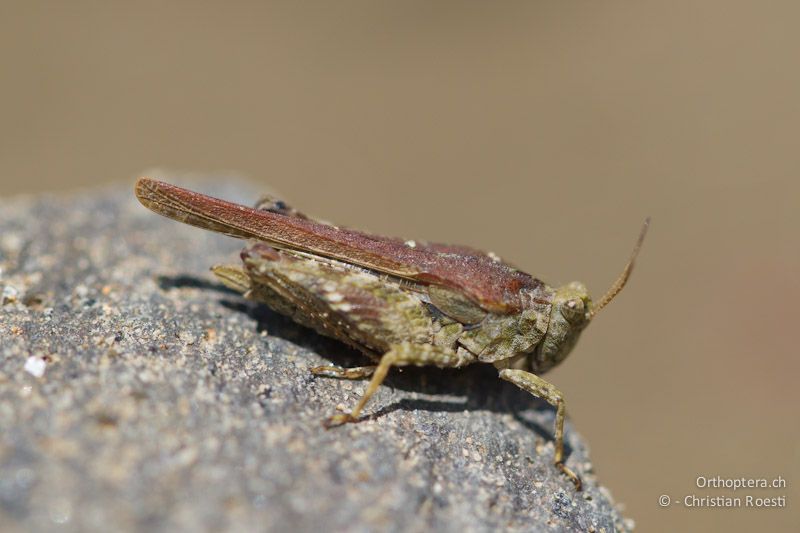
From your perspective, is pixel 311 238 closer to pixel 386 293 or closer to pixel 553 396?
pixel 386 293

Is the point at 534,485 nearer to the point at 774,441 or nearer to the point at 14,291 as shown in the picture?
the point at 14,291

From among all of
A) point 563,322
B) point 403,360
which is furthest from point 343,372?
point 563,322

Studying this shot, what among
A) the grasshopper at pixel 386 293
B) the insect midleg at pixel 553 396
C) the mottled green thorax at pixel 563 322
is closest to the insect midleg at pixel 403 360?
the grasshopper at pixel 386 293

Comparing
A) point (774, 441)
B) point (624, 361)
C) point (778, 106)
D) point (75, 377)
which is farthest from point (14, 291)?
point (778, 106)

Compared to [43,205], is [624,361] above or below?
above

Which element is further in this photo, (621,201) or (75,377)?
(621,201)

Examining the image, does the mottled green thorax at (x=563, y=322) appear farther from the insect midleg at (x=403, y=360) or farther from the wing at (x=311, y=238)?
the insect midleg at (x=403, y=360)
